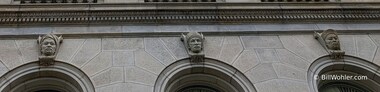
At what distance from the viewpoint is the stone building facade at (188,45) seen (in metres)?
10.5

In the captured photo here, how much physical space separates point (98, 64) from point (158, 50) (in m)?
1.37

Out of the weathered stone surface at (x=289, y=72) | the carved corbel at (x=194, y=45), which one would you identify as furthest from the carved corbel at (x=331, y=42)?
the carved corbel at (x=194, y=45)

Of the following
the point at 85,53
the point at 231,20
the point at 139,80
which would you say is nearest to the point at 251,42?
the point at 231,20

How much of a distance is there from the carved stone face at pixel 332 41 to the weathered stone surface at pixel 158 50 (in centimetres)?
363

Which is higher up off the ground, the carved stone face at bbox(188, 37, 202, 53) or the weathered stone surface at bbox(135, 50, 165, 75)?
the carved stone face at bbox(188, 37, 202, 53)

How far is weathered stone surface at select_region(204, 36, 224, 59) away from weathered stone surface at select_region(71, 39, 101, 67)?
7.88ft

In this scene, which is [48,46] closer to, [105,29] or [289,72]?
[105,29]

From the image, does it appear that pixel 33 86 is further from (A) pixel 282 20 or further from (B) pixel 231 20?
(A) pixel 282 20

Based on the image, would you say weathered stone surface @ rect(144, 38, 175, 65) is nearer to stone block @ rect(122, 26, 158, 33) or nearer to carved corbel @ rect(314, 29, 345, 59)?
stone block @ rect(122, 26, 158, 33)

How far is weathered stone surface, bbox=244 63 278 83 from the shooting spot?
1066 centimetres

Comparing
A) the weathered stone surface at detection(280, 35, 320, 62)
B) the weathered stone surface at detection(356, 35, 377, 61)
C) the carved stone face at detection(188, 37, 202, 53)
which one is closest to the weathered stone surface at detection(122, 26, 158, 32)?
the carved stone face at detection(188, 37, 202, 53)

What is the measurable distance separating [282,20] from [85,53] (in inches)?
186

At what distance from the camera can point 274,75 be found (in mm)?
10773

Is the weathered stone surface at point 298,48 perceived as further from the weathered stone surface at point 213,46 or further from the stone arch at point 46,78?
the stone arch at point 46,78
